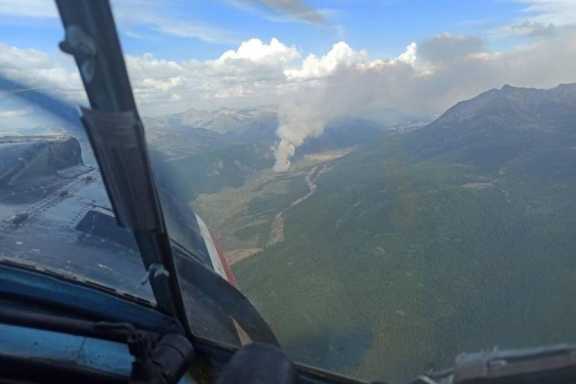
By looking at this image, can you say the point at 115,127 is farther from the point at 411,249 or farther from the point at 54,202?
the point at 411,249

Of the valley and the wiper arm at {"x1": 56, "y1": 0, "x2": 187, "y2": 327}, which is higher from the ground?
the wiper arm at {"x1": 56, "y1": 0, "x2": 187, "y2": 327}

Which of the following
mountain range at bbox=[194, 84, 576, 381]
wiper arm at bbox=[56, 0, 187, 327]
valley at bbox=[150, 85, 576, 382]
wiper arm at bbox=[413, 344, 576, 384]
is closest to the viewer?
wiper arm at bbox=[413, 344, 576, 384]

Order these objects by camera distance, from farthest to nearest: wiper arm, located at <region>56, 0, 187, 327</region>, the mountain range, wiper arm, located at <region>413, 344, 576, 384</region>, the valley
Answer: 1. the valley
2. the mountain range
3. wiper arm, located at <region>56, 0, 187, 327</region>
4. wiper arm, located at <region>413, 344, 576, 384</region>

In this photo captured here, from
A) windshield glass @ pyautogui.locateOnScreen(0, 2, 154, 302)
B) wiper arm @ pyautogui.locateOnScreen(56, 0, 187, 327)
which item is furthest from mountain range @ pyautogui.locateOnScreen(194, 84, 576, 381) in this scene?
wiper arm @ pyautogui.locateOnScreen(56, 0, 187, 327)

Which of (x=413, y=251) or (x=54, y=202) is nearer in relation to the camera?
(x=54, y=202)

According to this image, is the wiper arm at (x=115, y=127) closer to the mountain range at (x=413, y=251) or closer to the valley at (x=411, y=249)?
the mountain range at (x=413, y=251)

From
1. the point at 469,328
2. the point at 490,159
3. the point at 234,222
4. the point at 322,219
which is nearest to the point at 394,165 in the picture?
the point at 490,159

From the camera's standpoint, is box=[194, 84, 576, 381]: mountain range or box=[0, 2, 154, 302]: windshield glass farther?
box=[194, 84, 576, 381]: mountain range

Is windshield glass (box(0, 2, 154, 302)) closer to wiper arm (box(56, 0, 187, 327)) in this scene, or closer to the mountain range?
wiper arm (box(56, 0, 187, 327))

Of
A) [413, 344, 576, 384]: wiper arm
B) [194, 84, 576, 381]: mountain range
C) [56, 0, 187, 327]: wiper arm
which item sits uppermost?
[56, 0, 187, 327]: wiper arm

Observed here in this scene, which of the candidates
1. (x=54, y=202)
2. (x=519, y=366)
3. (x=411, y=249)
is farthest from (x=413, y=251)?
(x=519, y=366)
